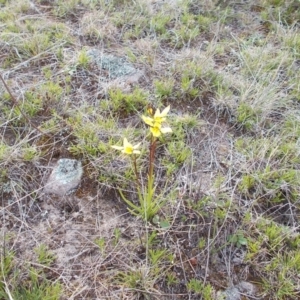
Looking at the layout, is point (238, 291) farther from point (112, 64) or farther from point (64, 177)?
point (112, 64)

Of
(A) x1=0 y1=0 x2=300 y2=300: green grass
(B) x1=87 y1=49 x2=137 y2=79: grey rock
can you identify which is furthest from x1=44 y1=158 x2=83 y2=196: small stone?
(B) x1=87 y1=49 x2=137 y2=79: grey rock

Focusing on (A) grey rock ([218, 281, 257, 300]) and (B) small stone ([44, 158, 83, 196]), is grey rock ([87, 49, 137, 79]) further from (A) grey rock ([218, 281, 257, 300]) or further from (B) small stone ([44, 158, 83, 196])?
(A) grey rock ([218, 281, 257, 300])

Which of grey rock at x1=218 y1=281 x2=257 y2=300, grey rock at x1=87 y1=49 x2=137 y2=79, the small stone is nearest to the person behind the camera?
grey rock at x1=218 y1=281 x2=257 y2=300

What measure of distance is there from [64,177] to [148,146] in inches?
17.9

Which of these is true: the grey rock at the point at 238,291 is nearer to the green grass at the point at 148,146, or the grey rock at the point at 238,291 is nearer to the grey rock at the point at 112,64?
the green grass at the point at 148,146

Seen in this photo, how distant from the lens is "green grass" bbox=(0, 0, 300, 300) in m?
1.46

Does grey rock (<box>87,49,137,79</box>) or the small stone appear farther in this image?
grey rock (<box>87,49,137,79</box>)

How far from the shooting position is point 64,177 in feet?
5.68

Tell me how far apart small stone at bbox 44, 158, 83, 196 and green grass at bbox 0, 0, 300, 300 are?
4 cm

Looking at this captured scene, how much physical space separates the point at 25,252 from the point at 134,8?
6.60 ft

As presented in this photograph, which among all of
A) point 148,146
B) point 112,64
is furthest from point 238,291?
point 112,64

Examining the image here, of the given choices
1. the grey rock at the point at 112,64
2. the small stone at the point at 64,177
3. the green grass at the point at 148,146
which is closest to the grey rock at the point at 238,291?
the green grass at the point at 148,146

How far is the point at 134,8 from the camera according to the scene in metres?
2.75

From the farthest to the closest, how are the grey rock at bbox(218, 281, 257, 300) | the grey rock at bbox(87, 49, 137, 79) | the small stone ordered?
the grey rock at bbox(87, 49, 137, 79) < the small stone < the grey rock at bbox(218, 281, 257, 300)
